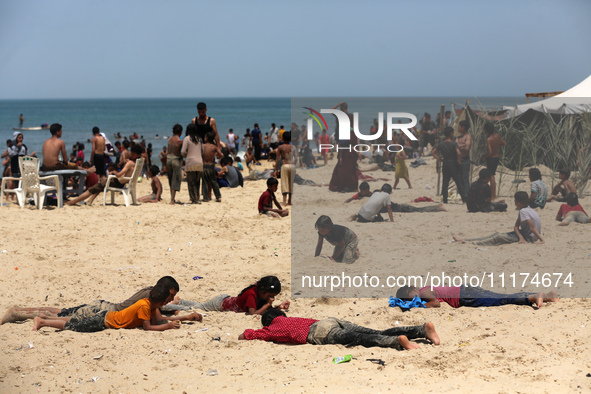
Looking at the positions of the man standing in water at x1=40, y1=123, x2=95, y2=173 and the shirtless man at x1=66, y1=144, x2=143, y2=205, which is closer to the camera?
the man standing in water at x1=40, y1=123, x2=95, y2=173

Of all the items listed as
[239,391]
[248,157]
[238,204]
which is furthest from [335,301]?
[248,157]

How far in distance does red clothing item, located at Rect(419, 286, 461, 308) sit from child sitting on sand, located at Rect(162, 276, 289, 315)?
4.30 feet

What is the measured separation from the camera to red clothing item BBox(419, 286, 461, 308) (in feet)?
15.8

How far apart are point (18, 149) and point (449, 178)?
8.55 meters

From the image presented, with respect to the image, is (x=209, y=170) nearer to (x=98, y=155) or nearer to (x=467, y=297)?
(x=98, y=155)

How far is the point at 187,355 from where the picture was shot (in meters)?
3.94

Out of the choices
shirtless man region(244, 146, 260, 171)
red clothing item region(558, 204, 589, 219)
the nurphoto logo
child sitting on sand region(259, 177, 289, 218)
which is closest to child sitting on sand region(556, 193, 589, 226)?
red clothing item region(558, 204, 589, 219)

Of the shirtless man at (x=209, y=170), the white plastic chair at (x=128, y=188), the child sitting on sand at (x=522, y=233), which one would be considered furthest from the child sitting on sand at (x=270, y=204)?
the child sitting on sand at (x=522, y=233)

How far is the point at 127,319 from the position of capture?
443cm

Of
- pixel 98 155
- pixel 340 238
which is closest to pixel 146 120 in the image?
pixel 98 155

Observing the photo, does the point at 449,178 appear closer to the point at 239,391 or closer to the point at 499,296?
the point at 499,296

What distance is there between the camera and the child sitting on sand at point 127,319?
14.3 ft

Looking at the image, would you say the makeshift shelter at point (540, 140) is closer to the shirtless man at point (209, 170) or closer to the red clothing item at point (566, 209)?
the red clothing item at point (566, 209)

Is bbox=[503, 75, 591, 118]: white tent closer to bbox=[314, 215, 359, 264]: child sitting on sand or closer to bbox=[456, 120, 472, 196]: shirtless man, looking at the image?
bbox=[456, 120, 472, 196]: shirtless man
